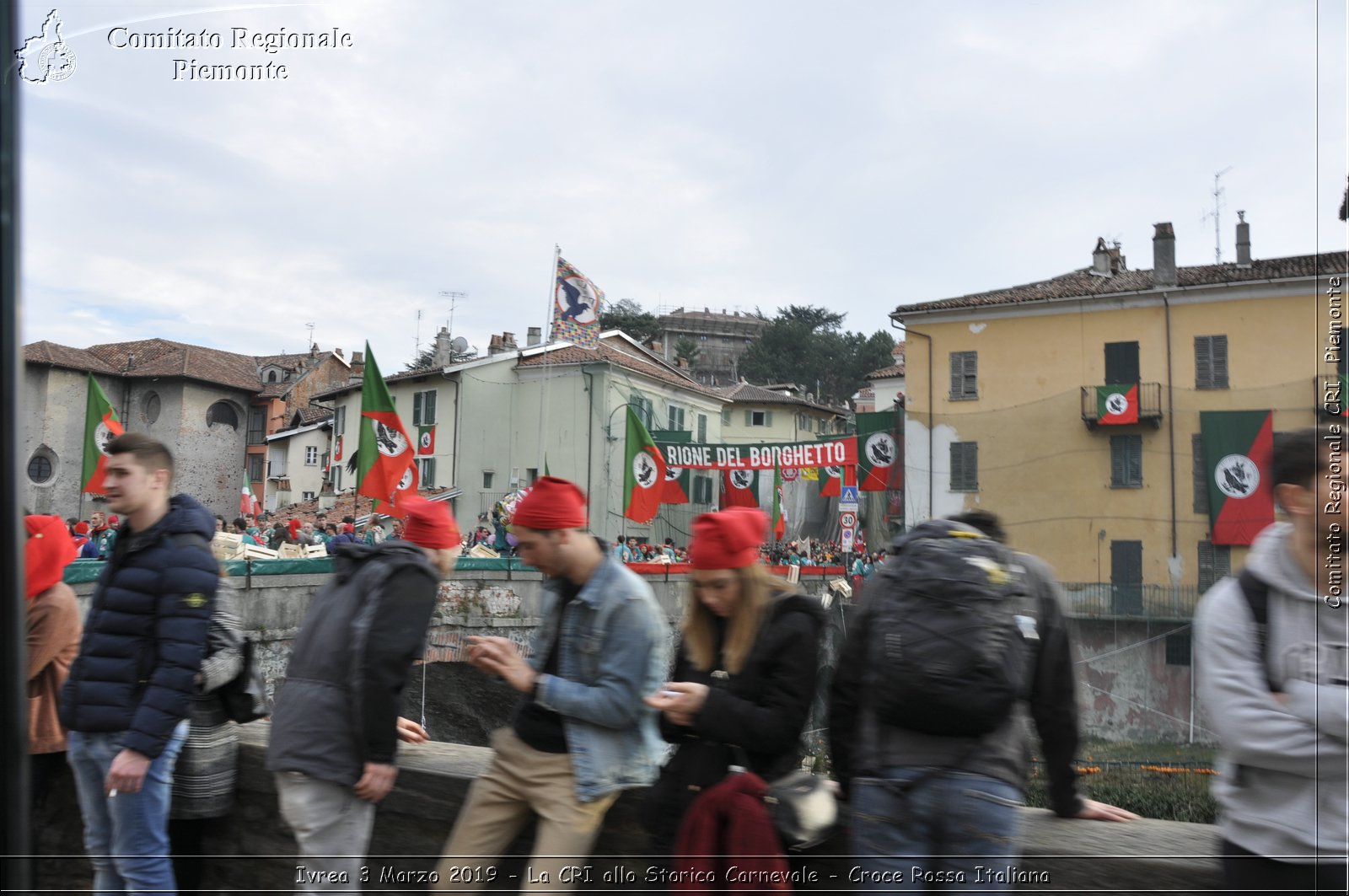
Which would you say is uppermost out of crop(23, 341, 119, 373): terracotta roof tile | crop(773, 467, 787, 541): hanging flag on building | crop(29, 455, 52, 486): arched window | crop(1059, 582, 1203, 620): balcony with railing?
crop(23, 341, 119, 373): terracotta roof tile

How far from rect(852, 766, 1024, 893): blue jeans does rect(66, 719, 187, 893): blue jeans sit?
2.19 meters

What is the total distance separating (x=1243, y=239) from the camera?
3309cm

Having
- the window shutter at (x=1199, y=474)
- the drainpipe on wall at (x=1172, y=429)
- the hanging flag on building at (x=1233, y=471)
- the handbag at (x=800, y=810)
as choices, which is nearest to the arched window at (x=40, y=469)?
the drainpipe on wall at (x=1172, y=429)

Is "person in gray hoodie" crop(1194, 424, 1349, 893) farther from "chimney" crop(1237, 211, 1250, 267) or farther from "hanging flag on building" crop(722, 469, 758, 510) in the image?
"chimney" crop(1237, 211, 1250, 267)

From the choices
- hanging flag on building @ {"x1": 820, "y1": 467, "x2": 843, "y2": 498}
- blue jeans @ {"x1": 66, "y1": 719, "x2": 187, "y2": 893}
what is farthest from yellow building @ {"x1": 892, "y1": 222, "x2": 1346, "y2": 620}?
blue jeans @ {"x1": 66, "y1": 719, "x2": 187, "y2": 893}

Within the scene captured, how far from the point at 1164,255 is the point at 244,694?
31.2 meters

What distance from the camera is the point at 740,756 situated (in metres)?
2.56

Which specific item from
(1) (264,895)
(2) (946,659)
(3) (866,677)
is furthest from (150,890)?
(2) (946,659)

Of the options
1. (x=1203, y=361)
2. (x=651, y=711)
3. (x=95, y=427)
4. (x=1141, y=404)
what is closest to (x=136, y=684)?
(x=651, y=711)

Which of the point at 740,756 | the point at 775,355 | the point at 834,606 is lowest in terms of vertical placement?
the point at 834,606

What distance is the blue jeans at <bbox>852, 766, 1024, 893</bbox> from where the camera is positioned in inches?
82.9

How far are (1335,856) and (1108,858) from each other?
0.59 meters

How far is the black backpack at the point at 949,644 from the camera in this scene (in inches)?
80.9

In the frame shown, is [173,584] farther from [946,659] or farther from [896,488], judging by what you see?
[896,488]
